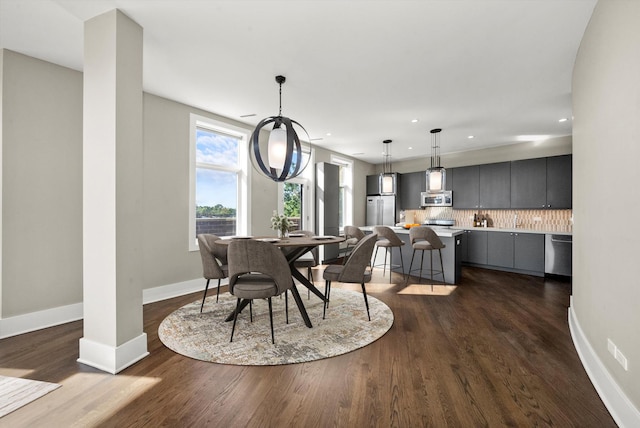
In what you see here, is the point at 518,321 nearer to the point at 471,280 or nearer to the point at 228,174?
the point at 471,280

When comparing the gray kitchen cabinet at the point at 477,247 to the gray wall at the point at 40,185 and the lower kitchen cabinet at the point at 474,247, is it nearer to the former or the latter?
the lower kitchen cabinet at the point at 474,247

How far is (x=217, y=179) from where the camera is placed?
466cm

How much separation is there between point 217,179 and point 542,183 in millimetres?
6078

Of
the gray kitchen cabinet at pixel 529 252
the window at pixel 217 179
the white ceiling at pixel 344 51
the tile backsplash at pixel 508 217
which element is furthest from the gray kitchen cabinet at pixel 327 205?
the gray kitchen cabinet at pixel 529 252

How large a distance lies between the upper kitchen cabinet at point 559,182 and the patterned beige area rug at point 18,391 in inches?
287

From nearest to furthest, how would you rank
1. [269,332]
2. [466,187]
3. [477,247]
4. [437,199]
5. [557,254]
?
[269,332]
[557,254]
[477,247]
[466,187]
[437,199]

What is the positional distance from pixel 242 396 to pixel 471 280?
4450 millimetres

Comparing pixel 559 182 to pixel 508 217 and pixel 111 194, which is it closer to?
pixel 508 217

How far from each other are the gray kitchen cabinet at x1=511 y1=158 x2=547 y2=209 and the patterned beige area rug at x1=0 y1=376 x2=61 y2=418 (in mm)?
7195

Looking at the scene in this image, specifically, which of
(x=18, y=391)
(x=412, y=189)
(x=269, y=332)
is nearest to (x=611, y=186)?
(x=269, y=332)

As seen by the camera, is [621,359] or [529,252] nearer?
[621,359]

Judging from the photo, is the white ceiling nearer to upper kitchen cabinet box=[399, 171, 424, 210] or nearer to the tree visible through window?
the tree visible through window

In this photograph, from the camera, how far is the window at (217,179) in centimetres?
425

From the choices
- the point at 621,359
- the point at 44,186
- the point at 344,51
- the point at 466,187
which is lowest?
the point at 621,359
